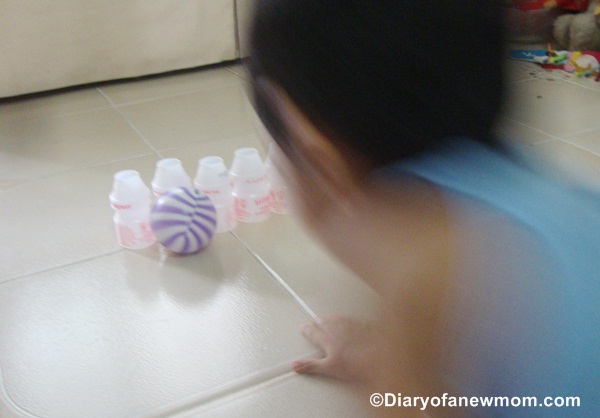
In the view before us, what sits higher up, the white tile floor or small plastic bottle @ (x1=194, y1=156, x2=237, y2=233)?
small plastic bottle @ (x1=194, y1=156, x2=237, y2=233)

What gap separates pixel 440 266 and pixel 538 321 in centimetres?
10

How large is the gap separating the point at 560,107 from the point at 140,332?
1.47m

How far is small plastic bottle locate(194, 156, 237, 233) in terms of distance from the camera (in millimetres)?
1259

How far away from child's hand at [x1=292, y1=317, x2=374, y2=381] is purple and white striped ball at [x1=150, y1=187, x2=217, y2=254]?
32 cm

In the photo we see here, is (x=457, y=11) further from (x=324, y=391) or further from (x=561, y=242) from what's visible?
(x=324, y=391)

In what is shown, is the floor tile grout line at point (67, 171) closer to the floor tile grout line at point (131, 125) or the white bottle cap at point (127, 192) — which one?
the floor tile grout line at point (131, 125)

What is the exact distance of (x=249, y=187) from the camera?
1.29 metres

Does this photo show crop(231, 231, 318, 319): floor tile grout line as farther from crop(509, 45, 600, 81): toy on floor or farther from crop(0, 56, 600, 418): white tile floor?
crop(509, 45, 600, 81): toy on floor

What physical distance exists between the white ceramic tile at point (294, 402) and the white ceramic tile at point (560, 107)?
99 centimetres

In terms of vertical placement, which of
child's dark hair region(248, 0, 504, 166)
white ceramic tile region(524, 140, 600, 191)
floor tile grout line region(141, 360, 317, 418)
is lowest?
floor tile grout line region(141, 360, 317, 418)

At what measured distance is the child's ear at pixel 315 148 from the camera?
0.60 meters

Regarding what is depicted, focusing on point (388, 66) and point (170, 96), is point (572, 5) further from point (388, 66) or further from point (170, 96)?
point (388, 66)

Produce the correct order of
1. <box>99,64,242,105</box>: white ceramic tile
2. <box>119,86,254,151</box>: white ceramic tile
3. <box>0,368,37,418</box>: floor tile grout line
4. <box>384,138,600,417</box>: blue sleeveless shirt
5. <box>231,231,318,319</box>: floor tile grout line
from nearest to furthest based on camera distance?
<box>384,138,600,417</box>: blue sleeveless shirt, <box>0,368,37,418</box>: floor tile grout line, <box>231,231,318,319</box>: floor tile grout line, <box>119,86,254,151</box>: white ceramic tile, <box>99,64,242,105</box>: white ceramic tile

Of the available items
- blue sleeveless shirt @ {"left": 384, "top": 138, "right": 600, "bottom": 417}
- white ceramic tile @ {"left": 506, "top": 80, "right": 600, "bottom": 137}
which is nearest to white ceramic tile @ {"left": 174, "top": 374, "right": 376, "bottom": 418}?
blue sleeveless shirt @ {"left": 384, "top": 138, "right": 600, "bottom": 417}
